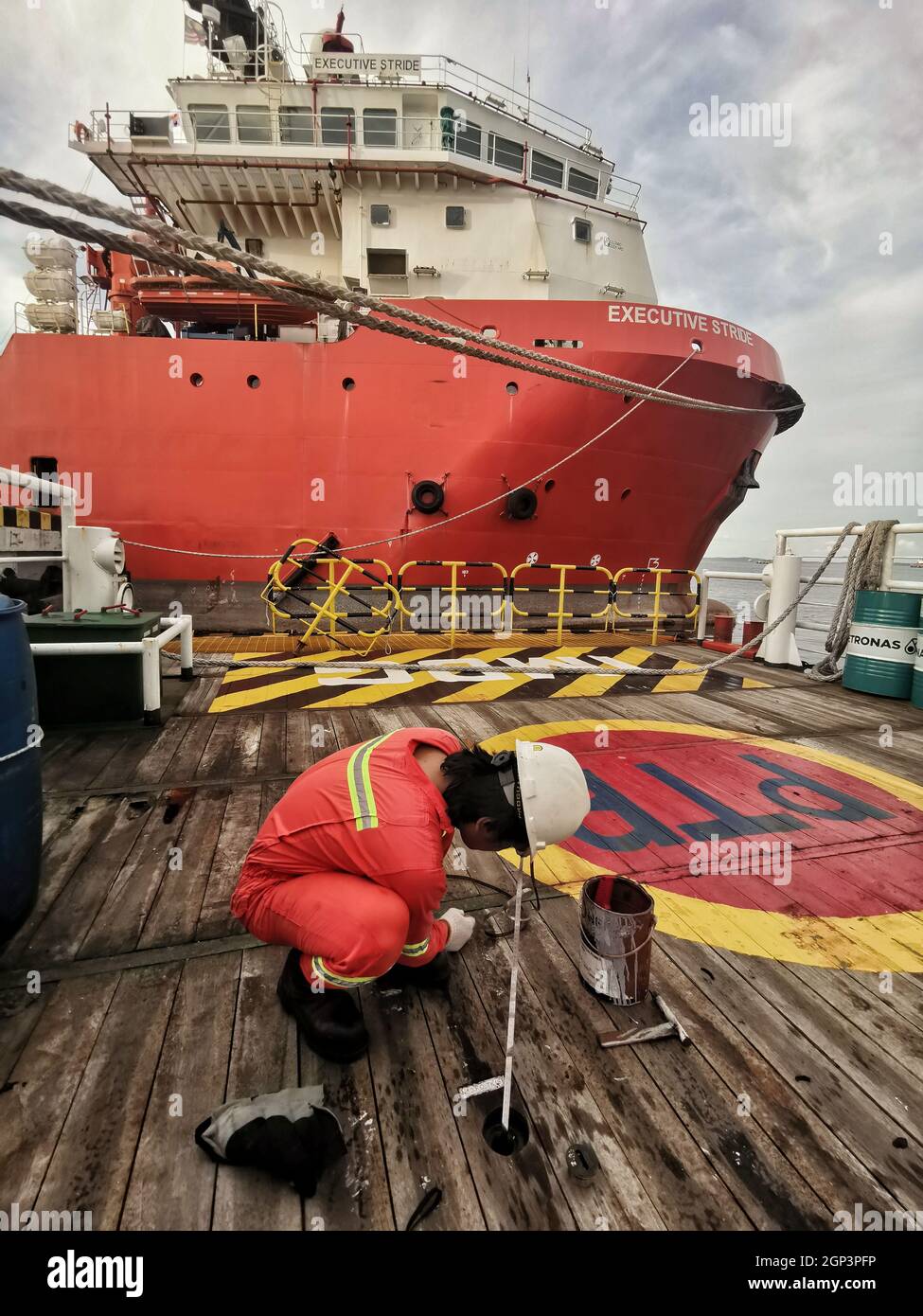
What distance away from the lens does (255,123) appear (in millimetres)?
12055

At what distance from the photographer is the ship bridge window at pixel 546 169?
12.5 meters

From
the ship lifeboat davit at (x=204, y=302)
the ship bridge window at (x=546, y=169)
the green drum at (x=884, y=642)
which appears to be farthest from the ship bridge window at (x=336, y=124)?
the green drum at (x=884, y=642)

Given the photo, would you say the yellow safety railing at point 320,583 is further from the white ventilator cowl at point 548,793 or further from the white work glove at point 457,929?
the white ventilator cowl at point 548,793

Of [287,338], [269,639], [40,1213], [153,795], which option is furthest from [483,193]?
[40,1213]

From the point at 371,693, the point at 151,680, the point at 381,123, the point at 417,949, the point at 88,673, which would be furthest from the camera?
the point at 381,123

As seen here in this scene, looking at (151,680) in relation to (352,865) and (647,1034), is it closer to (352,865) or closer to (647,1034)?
(352,865)

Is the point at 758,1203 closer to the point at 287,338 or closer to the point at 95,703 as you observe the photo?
the point at 95,703

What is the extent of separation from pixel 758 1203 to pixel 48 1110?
5.86 ft

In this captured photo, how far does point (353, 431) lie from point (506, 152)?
25.5ft

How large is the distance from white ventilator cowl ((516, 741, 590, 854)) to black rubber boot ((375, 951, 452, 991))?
0.73 metres

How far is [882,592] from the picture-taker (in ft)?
19.0

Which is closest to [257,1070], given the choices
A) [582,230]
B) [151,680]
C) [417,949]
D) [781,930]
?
[417,949]

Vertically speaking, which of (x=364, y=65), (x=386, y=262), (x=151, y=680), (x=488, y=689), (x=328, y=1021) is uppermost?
(x=364, y=65)

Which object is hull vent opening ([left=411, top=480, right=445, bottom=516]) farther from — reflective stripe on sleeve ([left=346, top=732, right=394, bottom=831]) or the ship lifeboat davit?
reflective stripe on sleeve ([left=346, top=732, right=394, bottom=831])
